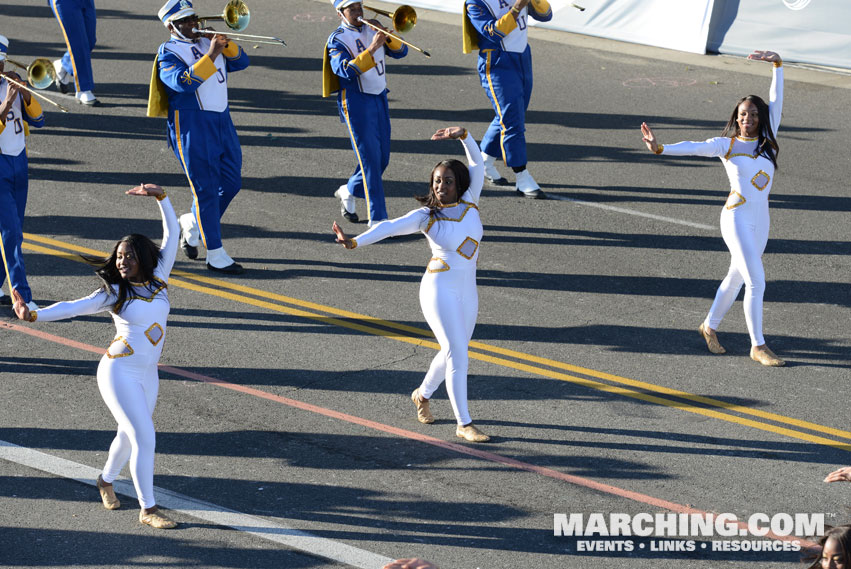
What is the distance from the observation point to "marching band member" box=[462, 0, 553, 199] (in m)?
12.9

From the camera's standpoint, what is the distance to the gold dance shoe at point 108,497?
7.74 m

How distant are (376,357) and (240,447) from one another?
176 cm

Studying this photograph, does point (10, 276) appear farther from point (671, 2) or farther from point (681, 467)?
point (671, 2)

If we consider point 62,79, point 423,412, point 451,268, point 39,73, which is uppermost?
point 39,73

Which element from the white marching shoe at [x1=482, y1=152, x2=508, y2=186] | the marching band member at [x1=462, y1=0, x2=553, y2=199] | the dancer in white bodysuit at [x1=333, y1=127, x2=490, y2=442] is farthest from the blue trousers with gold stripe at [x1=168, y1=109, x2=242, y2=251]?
the dancer in white bodysuit at [x1=333, y1=127, x2=490, y2=442]

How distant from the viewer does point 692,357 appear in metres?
10.0

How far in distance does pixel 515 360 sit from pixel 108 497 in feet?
11.6

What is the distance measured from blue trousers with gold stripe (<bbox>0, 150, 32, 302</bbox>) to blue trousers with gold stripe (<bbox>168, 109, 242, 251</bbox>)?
60.8 inches

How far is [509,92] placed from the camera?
516 inches

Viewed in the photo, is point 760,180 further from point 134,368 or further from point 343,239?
point 134,368

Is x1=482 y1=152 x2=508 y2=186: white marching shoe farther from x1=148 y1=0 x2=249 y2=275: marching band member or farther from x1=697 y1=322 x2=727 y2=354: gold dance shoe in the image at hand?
x1=697 y1=322 x2=727 y2=354: gold dance shoe

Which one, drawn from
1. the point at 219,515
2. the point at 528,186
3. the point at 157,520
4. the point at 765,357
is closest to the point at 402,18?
the point at 528,186

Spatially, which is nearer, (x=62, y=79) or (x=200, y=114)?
(x=200, y=114)

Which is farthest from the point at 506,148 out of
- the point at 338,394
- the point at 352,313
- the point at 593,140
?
the point at 338,394
